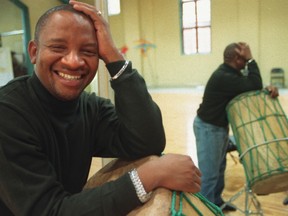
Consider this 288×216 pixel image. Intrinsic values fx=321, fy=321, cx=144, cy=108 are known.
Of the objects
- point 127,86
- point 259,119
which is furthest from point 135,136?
point 259,119

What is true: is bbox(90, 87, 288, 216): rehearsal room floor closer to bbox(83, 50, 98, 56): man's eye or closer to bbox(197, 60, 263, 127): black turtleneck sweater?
bbox(197, 60, 263, 127): black turtleneck sweater

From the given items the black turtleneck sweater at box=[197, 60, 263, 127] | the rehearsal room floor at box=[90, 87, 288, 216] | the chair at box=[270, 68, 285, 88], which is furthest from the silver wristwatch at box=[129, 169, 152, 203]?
the chair at box=[270, 68, 285, 88]

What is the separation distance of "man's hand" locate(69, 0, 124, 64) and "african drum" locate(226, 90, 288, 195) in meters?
1.19

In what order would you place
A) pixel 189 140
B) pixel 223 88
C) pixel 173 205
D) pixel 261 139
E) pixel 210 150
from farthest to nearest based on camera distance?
pixel 189 140 < pixel 210 150 < pixel 223 88 < pixel 261 139 < pixel 173 205

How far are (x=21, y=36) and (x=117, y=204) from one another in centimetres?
215

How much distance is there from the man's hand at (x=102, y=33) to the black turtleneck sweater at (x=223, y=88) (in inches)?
66.9

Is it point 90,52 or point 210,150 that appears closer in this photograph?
point 90,52

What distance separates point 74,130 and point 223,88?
184cm

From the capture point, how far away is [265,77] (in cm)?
1017

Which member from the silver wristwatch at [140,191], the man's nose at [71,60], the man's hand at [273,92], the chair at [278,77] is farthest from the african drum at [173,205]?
the chair at [278,77]

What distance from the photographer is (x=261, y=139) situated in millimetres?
2078

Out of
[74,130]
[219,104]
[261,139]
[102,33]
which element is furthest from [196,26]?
[74,130]

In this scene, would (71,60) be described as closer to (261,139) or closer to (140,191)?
(140,191)

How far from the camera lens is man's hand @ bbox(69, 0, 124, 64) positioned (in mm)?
978
